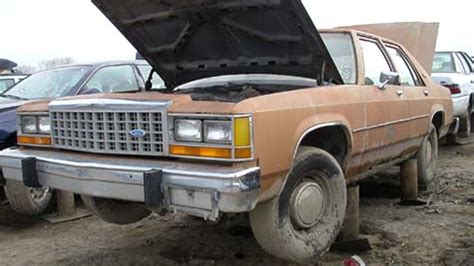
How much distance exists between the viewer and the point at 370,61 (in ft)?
15.4

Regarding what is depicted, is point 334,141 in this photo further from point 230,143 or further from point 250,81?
point 230,143

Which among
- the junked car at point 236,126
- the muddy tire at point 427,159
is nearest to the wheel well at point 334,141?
the junked car at point 236,126

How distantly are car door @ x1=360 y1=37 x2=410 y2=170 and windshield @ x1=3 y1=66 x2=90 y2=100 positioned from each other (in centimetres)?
313

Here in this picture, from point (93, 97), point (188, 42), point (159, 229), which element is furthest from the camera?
point (159, 229)

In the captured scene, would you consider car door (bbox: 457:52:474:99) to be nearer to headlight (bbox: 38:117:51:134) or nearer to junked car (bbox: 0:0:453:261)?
junked car (bbox: 0:0:453:261)

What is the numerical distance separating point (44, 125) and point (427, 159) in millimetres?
4147

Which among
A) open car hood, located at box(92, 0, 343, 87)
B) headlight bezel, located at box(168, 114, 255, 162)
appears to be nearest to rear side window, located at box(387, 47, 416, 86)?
open car hood, located at box(92, 0, 343, 87)

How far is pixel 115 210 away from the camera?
3980 millimetres

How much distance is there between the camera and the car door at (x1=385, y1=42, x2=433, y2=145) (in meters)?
5.11

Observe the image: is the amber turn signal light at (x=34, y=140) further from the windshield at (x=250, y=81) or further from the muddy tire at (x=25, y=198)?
the windshield at (x=250, y=81)

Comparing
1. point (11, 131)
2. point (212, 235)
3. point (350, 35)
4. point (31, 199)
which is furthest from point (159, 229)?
point (350, 35)

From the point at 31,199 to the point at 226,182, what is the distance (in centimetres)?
288

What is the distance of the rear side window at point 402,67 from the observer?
17.4 ft

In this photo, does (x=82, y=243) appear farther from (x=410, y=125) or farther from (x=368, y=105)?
(x=410, y=125)
